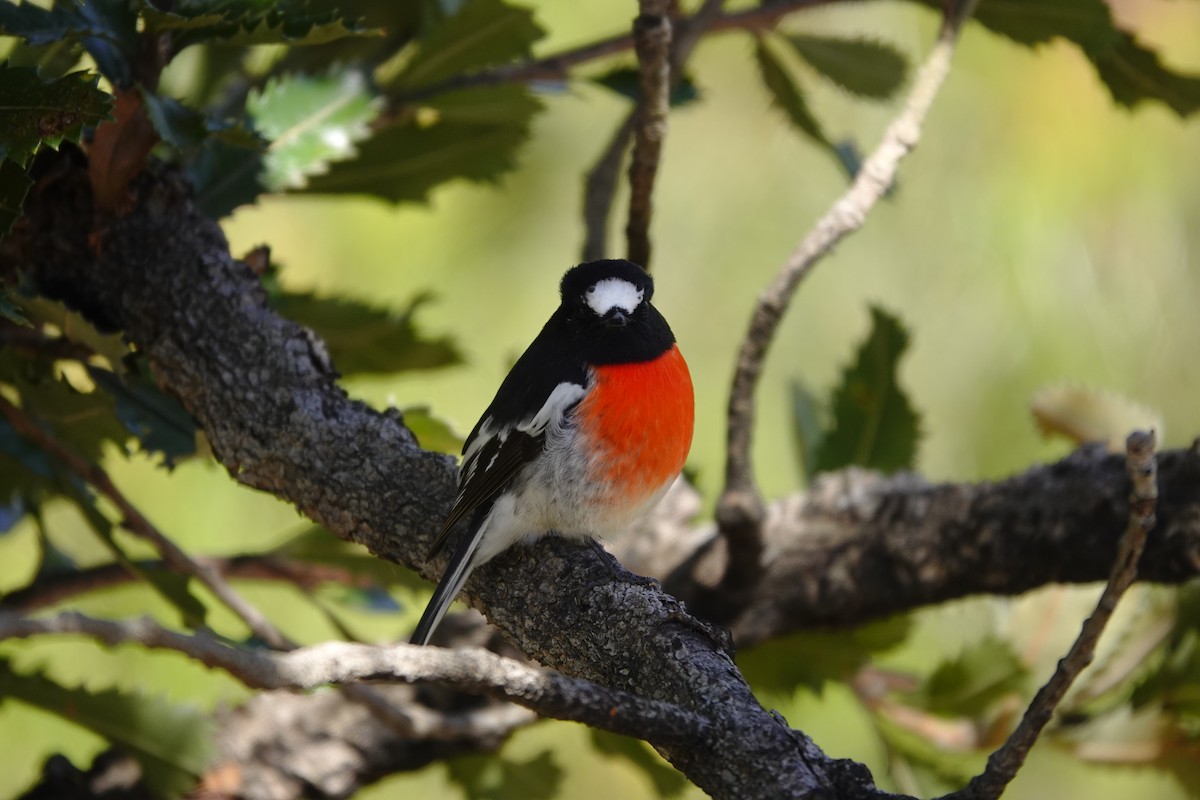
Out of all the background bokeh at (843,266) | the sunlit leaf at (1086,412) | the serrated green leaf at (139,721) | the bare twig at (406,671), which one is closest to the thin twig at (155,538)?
the serrated green leaf at (139,721)

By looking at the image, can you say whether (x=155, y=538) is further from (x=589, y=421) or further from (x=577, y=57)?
(x=577, y=57)

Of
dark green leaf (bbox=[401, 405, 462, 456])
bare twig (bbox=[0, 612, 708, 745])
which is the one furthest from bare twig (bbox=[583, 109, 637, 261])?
bare twig (bbox=[0, 612, 708, 745])

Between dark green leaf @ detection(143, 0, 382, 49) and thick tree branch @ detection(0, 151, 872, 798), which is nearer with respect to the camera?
thick tree branch @ detection(0, 151, 872, 798)

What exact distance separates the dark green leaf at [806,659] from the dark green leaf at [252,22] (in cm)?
184

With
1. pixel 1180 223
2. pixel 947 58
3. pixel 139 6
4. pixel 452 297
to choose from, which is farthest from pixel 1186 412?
pixel 139 6

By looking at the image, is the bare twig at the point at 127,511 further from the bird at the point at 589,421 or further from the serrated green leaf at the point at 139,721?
the bird at the point at 589,421

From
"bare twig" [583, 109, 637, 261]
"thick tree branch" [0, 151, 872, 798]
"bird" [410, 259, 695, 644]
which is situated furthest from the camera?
"bare twig" [583, 109, 637, 261]

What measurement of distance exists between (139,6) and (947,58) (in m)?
1.73

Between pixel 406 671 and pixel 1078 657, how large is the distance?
74cm

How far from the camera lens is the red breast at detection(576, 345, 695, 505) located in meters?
2.59

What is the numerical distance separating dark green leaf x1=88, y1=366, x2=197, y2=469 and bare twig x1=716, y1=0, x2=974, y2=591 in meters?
1.17

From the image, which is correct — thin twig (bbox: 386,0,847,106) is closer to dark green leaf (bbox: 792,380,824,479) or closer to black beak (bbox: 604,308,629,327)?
black beak (bbox: 604,308,629,327)

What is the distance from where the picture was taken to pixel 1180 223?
457cm

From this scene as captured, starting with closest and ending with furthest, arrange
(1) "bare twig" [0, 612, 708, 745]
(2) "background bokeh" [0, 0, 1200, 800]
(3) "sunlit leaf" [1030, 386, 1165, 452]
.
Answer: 1. (1) "bare twig" [0, 612, 708, 745]
2. (3) "sunlit leaf" [1030, 386, 1165, 452]
3. (2) "background bokeh" [0, 0, 1200, 800]
